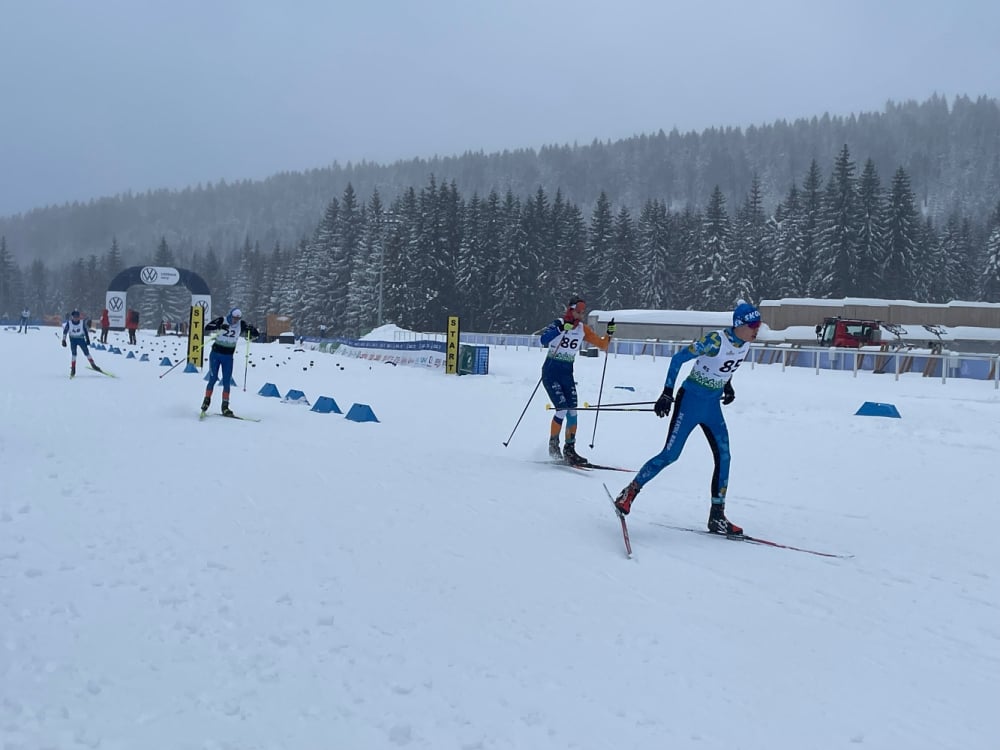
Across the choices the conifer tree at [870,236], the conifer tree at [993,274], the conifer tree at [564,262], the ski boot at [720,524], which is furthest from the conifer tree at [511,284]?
the ski boot at [720,524]

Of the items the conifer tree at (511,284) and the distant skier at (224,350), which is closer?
the distant skier at (224,350)

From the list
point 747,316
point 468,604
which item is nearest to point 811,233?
point 747,316

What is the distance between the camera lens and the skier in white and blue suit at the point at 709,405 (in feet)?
22.0

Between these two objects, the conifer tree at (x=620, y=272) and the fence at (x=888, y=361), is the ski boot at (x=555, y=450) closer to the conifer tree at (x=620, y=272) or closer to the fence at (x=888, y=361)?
the fence at (x=888, y=361)

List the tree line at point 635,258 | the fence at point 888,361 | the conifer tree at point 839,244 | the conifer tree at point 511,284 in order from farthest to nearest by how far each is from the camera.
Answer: the conifer tree at point 511,284 < the tree line at point 635,258 < the conifer tree at point 839,244 < the fence at point 888,361

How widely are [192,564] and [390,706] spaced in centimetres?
242

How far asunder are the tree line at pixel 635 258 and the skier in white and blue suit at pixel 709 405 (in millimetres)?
62208

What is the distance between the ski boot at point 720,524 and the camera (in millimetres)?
6742

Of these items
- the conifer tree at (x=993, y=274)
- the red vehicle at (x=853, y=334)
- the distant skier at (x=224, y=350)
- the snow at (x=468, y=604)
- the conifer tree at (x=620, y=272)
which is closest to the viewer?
the snow at (x=468, y=604)

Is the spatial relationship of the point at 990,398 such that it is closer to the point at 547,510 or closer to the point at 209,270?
the point at 547,510

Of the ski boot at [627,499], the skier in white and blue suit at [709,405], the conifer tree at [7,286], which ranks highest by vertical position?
the conifer tree at [7,286]

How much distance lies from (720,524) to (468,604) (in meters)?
2.97

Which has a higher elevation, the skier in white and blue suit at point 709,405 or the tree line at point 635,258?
the tree line at point 635,258

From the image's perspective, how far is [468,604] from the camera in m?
4.76
